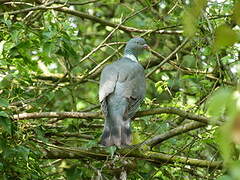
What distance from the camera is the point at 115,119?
4.57 meters

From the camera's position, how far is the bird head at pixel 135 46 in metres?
5.48

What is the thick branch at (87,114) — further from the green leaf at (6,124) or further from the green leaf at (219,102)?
the green leaf at (219,102)

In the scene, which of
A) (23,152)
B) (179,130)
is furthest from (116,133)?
(23,152)

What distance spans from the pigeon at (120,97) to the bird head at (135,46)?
0.76 ft

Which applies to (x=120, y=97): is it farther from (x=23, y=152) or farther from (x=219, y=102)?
(x=219, y=102)

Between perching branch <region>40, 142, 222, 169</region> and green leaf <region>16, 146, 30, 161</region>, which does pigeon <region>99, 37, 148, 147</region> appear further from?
green leaf <region>16, 146, 30, 161</region>

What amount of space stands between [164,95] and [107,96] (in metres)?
2.32

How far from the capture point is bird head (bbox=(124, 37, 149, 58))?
5.48 m

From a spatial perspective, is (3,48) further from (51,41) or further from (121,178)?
(121,178)

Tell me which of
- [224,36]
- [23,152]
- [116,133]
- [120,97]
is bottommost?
[224,36]

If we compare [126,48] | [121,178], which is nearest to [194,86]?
[126,48]

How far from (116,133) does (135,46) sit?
4.84ft

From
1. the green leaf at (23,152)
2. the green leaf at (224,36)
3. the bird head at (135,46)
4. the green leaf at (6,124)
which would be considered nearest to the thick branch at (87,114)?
the green leaf at (23,152)

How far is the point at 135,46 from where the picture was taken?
218 inches
